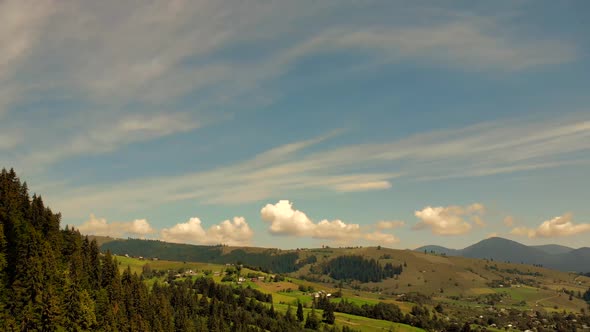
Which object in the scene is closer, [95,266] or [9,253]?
[9,253]

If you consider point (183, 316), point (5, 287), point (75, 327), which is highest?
point (5, 287)

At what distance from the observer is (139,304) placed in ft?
518

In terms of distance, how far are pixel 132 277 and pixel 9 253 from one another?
57.6m

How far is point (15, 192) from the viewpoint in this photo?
485ft

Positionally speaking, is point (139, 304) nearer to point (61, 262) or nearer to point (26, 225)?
point (61, 262)

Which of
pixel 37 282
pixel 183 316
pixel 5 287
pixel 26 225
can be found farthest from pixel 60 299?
pixel 183 316

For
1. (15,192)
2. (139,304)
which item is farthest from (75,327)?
(15,192)

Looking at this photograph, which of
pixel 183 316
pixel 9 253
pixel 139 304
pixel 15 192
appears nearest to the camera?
pixel 9 253

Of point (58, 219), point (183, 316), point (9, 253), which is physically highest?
point (58, 219)

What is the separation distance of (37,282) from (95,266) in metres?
38.4

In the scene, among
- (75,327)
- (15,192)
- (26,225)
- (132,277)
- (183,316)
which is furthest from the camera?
(183,316)

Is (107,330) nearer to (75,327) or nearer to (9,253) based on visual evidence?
(75,327)

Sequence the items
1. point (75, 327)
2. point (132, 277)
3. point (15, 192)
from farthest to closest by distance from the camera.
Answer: point (132, 277), point (15, 192), point (75, 327)

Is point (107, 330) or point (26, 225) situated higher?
point (26, 225)
